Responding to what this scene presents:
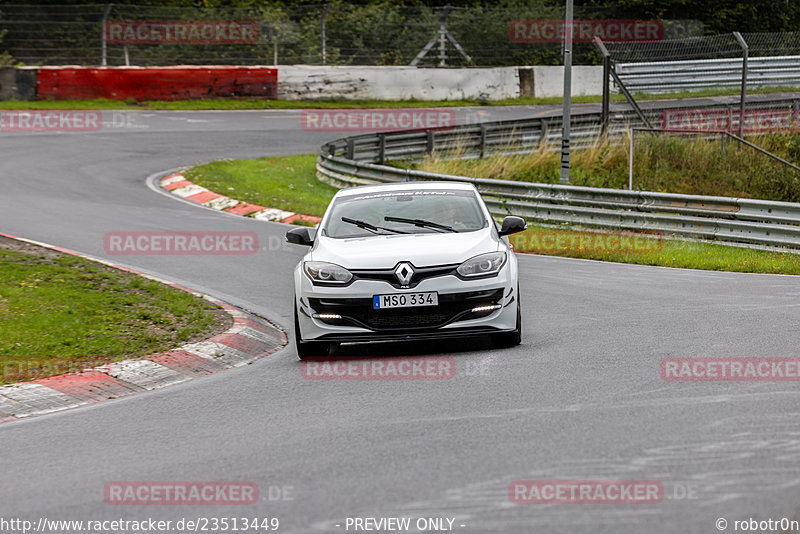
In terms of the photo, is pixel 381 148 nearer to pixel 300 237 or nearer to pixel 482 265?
pixel 300 237

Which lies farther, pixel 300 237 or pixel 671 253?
pixel 671 253

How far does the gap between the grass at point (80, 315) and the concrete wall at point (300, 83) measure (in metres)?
20.8

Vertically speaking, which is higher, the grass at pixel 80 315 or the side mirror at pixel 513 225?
the side mirror at pixel 513 225

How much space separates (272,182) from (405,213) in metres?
13.7

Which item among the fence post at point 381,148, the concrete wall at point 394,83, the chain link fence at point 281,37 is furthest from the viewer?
the concrete wall at point 394,83

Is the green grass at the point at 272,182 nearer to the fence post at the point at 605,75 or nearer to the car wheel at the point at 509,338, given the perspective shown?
the fence post at the point at 605,75

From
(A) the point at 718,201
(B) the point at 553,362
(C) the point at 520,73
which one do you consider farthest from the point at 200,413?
(C) the point at 520,73

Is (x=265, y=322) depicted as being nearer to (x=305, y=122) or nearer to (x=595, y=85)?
(x=305, y=122)

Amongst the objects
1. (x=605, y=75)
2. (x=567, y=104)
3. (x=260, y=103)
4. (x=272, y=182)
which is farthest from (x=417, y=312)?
(x=260, y=103)

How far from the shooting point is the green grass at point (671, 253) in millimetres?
15172

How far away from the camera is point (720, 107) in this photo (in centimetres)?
2942

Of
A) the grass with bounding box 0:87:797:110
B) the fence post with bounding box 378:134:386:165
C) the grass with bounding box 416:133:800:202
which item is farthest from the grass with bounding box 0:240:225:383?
the grass with bounding box 0:87:797:110

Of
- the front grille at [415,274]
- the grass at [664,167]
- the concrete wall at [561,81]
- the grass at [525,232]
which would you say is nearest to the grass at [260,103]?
the concrete wall at [561,81]

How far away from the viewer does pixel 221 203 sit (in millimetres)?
20641
